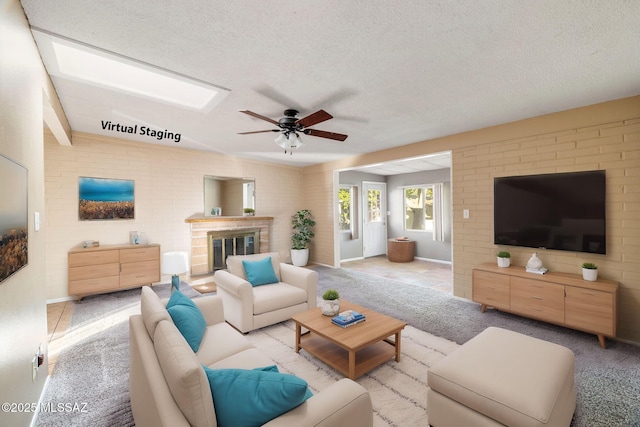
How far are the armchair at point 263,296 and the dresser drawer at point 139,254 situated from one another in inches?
71.2

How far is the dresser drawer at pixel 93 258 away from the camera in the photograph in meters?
4.05

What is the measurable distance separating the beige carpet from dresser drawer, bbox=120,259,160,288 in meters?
2.54

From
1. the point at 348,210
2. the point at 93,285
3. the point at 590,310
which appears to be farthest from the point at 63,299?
the point at 590,310

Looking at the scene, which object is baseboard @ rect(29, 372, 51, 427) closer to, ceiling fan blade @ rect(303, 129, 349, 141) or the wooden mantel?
ceiling fan blade @ rect(303, 129, 349, 141)

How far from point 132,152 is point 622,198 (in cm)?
689

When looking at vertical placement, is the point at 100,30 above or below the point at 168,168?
above

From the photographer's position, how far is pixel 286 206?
7066mm

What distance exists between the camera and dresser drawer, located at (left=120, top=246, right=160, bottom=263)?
439 centimetres

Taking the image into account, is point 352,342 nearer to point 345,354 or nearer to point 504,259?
point 345,354

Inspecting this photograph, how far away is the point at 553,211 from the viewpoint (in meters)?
3.38

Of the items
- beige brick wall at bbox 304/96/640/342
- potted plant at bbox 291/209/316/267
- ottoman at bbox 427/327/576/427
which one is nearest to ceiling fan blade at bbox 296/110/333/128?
ottoman at bbox 427/327/576/427

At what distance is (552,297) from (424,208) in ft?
15.8

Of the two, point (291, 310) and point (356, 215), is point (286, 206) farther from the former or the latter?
point (291, 310)

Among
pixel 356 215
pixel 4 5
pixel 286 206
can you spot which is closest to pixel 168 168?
pixel 286 206
